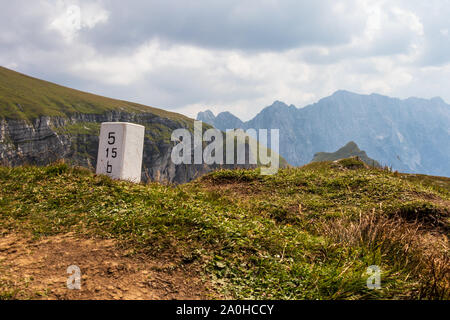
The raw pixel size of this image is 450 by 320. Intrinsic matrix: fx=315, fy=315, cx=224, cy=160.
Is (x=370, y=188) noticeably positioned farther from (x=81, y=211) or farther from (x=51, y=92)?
(x=51, y=92)

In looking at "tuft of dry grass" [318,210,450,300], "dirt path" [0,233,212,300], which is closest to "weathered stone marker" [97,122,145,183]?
"dirt path" [0,233,212,300]

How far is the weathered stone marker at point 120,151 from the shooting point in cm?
1141

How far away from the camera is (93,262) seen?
5004 mm

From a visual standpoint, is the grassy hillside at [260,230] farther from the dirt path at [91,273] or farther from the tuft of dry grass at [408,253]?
the dirt path at [91,273]

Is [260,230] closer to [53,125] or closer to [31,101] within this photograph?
[53,125]

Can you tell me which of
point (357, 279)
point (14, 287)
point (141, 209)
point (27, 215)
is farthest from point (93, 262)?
point (357, 279)

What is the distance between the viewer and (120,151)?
1143 centimetres

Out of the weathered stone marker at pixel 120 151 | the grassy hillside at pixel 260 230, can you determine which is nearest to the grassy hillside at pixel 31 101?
the weathered stone marker at pixel 120 151

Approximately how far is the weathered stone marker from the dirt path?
18.8ft

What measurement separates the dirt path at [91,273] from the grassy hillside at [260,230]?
0.31 meters

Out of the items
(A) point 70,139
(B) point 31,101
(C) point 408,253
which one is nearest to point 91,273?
(C) point 408,253

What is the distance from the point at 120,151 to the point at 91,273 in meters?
7.30

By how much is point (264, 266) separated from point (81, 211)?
4.55m
